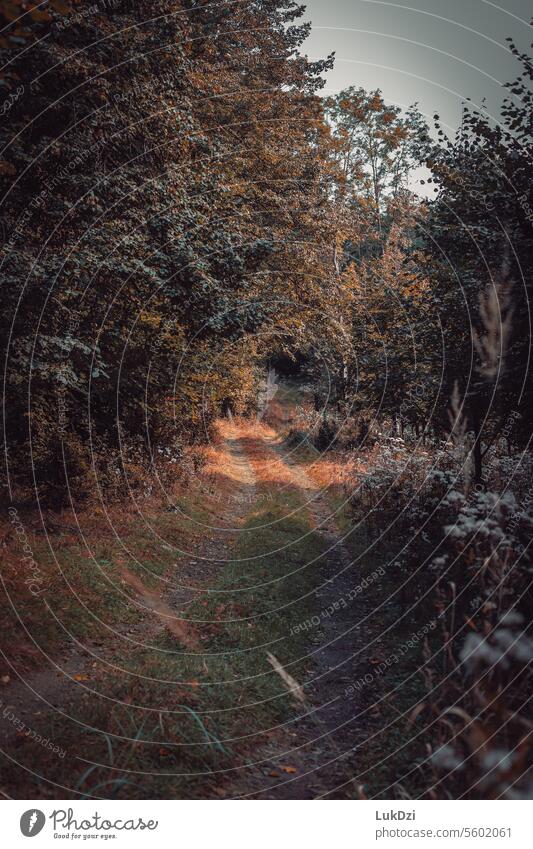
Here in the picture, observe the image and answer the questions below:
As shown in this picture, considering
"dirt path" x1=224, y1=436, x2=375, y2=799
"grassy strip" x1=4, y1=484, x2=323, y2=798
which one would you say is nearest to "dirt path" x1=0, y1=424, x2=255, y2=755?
"grassy strip" x1=4, y1=484, x2=323, y2=798

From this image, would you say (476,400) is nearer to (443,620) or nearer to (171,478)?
(443,620)

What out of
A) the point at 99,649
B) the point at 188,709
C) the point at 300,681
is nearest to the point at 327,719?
the point at 300,681

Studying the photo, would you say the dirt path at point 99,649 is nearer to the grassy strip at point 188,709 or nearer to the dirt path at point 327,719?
the grassy strip at point 188,709

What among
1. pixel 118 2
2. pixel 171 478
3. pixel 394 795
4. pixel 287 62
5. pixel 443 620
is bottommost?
pixel 171 478

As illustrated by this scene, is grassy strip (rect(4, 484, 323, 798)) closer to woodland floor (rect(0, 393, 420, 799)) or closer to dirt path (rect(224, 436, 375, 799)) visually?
woodland floor (rect(0, 393, 420, 799))

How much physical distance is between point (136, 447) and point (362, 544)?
7.10m

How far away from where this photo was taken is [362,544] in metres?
10.9

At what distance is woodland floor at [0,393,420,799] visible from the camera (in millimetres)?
4270

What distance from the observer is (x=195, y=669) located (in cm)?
614

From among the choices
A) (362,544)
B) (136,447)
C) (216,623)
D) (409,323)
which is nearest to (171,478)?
(136,447)

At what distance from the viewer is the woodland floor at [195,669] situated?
14.0ft

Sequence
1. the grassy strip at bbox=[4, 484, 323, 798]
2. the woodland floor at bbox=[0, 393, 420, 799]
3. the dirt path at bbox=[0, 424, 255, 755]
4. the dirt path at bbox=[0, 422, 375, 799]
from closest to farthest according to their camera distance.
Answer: the grassy strip at bbox=[4, 484, 323, 798], the woodland floor at bbox=[0, 393, 420, 799], the dirt path at bbox=[0, 422, 375, 799], the dirt path at bbox=[0, 424, 255, 755]

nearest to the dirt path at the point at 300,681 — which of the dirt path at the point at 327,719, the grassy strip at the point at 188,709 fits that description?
the dirt path at the point at 327,719

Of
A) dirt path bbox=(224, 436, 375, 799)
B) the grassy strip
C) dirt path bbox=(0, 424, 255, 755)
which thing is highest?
dirt path bbox=(224, 436, 375, 799)
